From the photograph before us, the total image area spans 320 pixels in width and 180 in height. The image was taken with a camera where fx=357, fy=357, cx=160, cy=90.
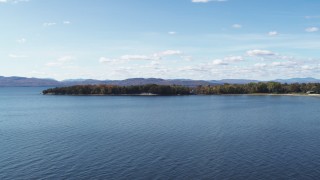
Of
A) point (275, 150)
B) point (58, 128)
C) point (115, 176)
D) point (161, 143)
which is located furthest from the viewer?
point (58, 128)

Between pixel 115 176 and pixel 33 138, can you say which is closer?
pixel 115 176

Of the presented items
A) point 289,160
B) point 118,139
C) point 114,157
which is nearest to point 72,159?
point 114,157

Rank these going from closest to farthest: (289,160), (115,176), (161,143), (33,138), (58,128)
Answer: (115,176) → (289,160) → (161,143) → (33,138) → (58,128)

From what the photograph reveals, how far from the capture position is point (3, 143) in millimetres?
52500

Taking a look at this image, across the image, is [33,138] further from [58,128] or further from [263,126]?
[263,126]

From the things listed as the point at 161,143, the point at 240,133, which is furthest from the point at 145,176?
the point at 240,133

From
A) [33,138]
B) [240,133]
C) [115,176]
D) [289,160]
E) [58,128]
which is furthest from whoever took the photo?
[58,128]

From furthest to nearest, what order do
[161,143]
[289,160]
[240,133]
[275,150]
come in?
[240,133] → [161,143] → [275,150] → [289,160]

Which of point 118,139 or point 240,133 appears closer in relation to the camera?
point 118,139

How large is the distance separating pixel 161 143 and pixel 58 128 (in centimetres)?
2631

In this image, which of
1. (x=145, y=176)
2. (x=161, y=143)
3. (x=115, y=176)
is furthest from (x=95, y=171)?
(x=161, y=143)

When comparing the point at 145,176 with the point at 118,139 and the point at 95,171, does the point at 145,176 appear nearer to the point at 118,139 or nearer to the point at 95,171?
the point at 95,171

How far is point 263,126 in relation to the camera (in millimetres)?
72000

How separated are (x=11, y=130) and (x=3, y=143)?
15.0 metres
